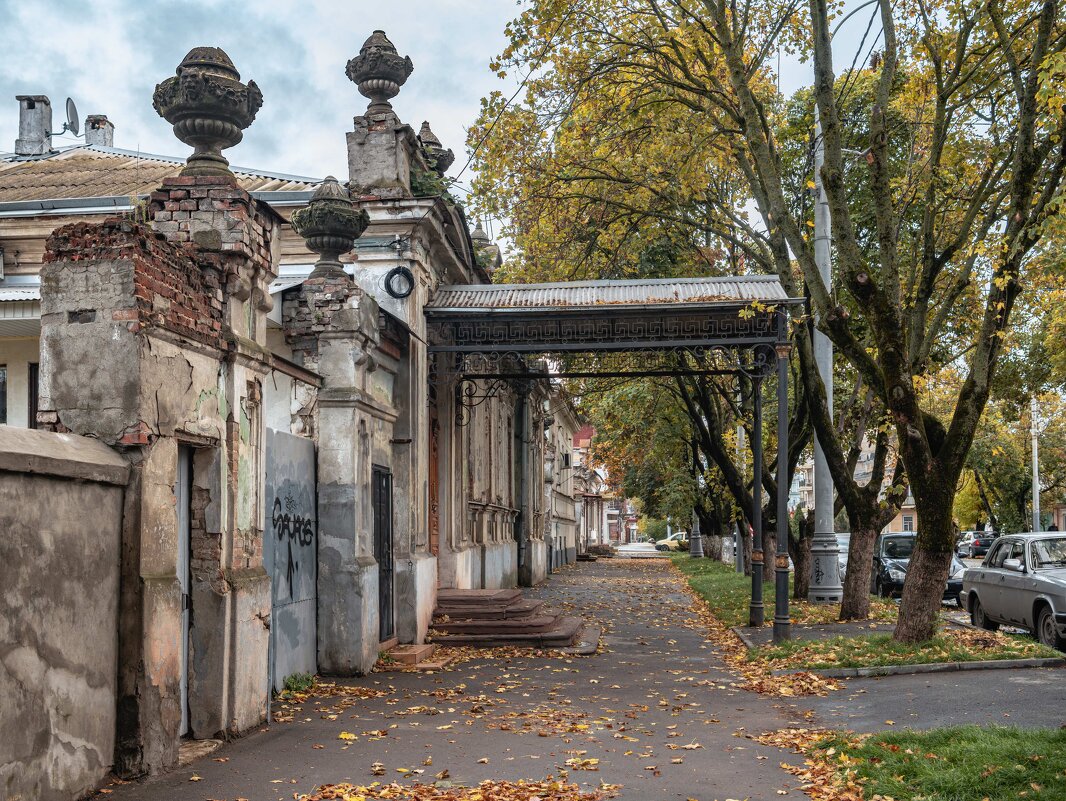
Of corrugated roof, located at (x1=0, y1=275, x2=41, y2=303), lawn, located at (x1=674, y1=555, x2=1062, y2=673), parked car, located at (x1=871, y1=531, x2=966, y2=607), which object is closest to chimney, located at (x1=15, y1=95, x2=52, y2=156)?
corrugated roof, located at (x1=0, y1=275, x2=41, y2=303)

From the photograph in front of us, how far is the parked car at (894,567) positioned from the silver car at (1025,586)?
21.7ft

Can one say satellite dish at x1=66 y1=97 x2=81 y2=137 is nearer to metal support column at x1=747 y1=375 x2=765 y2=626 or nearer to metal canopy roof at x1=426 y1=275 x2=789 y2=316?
metal canopy roof at x1=426 y1=275 x2=789 y2=316

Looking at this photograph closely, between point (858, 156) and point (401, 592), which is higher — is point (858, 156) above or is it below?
above

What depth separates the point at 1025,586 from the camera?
48.3 feet

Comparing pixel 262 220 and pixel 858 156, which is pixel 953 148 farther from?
pixel 262 220

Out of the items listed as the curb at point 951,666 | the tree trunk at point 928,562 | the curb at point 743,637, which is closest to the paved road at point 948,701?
the curb at point 951,666

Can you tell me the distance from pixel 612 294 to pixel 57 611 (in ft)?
35.7

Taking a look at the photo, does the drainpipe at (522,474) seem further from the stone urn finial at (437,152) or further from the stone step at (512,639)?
the stone step at (512,639)

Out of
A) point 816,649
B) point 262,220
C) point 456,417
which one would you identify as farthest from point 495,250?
point 262,220

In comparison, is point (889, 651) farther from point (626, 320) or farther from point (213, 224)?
point (213, 224)

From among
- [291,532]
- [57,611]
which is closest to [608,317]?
[291,532]

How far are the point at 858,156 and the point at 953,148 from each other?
12.5 feet

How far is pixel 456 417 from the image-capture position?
19047 millimetres

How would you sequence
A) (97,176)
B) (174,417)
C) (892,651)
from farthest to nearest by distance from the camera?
(97,176) < (892,651) < (174,417)
